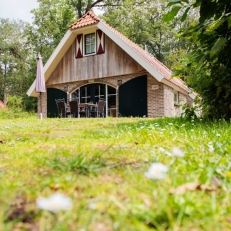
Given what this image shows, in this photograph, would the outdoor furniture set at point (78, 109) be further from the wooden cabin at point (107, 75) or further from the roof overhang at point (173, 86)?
the roof overhang at point (173, 86)

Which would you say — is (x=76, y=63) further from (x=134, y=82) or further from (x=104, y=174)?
(x=104, y=174)

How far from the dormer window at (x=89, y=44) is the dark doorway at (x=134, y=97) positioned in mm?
2834

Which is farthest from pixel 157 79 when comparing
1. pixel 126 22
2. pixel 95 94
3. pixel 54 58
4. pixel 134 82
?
pixel 126 22

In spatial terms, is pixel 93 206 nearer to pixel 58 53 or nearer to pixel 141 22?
pixel 58 53

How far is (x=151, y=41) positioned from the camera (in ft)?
92.2

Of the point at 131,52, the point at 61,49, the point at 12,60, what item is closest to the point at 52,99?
the point at 61,49

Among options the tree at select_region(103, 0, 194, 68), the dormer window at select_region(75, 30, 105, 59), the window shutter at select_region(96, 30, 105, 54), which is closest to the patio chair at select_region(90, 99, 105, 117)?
the window shutter at select_region(96, 30, 105, 54)

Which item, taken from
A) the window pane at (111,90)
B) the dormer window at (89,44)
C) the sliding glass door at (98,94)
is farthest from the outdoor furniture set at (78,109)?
the dormer window at (89,44)

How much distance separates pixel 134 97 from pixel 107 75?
1.89 metres

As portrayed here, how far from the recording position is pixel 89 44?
14672 mm

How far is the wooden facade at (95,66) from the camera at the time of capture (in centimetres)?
1331

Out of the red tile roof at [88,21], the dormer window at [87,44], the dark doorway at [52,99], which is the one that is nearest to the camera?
the red tile roof at [88,21]

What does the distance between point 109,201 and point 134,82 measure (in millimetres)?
12418

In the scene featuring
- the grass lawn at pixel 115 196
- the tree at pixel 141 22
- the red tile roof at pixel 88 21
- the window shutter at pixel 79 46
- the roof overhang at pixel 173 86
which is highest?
the tree at pixel 141 22
